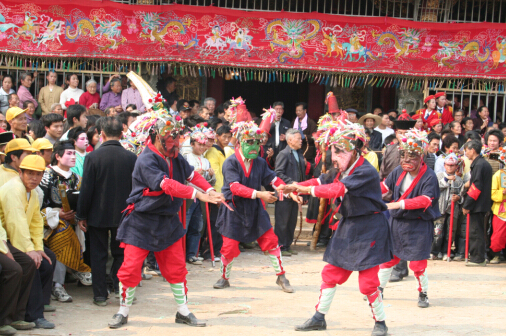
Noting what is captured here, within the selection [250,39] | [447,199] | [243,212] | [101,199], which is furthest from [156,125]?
[250,39]

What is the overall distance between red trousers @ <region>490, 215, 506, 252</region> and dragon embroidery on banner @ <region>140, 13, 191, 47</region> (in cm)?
645

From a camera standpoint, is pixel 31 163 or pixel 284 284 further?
pixel 284 284

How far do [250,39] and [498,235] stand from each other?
573 cm

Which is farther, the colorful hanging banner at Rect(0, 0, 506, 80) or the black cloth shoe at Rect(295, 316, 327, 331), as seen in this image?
the colorful hanging banner at Rect(0, 0, 506, 80)

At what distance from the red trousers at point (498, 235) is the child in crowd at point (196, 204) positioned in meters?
4.38

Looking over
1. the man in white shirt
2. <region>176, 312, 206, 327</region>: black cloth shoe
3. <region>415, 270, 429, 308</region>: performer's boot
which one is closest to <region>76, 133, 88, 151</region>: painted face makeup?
<region>176, 312, 206, 327</region>: black cloth shoe

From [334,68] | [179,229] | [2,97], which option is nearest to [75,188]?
[179,229]

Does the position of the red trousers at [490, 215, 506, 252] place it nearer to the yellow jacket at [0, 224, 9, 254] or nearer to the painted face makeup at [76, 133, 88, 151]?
the painted face makeup at [76, 133, 88, 151]

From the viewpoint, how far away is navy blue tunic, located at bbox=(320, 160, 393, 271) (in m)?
5.07

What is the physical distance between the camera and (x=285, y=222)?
8.94m

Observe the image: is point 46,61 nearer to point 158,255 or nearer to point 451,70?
point 158,255

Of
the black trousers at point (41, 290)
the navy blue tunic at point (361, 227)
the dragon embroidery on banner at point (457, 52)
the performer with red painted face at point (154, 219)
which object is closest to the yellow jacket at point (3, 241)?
the black trousers at point (41, 290)

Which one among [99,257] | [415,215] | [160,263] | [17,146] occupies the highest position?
[17,146]

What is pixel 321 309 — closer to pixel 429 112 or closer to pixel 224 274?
pixel 224 274
